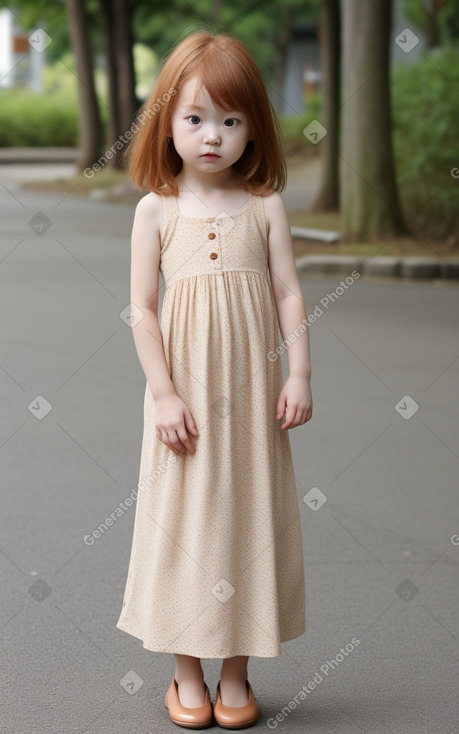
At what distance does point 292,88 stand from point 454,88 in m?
53.2

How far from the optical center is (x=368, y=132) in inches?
533

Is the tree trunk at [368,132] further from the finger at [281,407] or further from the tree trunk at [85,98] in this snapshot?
the tree trunk at [85,98]

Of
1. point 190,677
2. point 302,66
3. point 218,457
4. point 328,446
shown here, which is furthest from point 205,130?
point 302,66

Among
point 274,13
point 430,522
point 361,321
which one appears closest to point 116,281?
point 361,321

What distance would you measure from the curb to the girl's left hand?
8.84 meters

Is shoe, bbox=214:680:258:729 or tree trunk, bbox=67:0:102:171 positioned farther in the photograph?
tree trunk, bbox=67:0:102:171

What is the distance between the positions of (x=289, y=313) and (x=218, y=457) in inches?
16.6

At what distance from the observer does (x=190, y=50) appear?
Result: 3047 millimetres

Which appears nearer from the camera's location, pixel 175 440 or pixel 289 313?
pixel 175 440

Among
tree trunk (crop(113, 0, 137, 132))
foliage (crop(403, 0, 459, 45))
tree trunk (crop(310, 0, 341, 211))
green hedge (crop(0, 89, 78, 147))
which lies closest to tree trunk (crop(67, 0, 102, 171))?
tree trunk (crop(113, 0, 137, 132))

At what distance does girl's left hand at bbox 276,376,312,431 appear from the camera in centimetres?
316

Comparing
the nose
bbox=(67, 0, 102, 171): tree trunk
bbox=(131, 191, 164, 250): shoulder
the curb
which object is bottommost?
bbox=(67, 0, 102, 171): tree trunk

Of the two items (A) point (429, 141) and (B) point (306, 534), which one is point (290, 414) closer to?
(B) point (306, 534)

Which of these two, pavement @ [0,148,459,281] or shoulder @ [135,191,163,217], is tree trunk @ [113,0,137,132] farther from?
shoulder @ [135,191,163,217]
